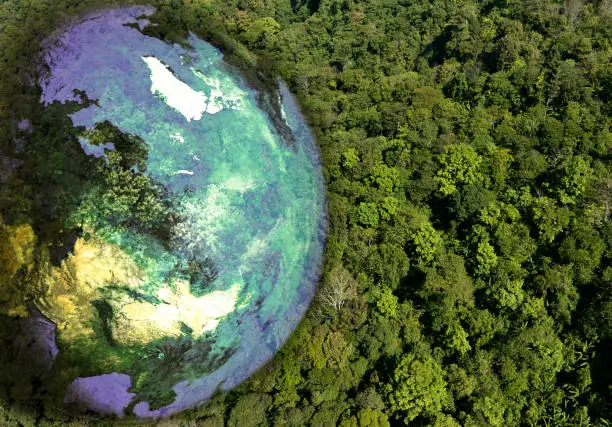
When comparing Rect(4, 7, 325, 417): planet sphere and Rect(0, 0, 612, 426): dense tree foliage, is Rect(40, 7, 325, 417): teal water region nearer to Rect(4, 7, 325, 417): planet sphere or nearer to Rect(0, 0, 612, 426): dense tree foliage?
Rect(4, 7, 325, 417): planet sphere

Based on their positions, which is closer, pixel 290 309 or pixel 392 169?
pixel 290 309

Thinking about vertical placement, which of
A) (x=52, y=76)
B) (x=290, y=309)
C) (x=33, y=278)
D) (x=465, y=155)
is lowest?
(x=465, y=155)

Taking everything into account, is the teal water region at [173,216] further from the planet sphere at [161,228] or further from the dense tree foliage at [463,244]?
the dense tree foliage at [463,244]

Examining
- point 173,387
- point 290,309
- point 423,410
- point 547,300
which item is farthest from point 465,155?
point 173,387

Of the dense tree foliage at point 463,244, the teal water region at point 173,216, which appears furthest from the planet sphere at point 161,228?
the dense tree foliage at point 463,244

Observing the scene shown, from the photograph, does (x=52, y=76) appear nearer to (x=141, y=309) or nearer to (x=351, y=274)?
(x=141, y=309)

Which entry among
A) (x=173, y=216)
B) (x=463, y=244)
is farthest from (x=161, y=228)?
(x=463, y=244)

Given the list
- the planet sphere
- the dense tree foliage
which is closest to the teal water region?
the planet sphere

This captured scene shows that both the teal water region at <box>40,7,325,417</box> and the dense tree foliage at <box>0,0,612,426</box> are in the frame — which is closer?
the teal water region at <box>40,7,325,417</box>
